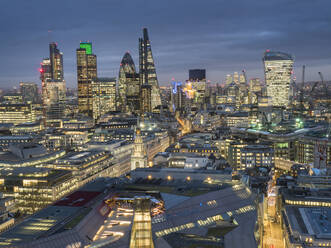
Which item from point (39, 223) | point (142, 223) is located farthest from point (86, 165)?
point (142, 223)

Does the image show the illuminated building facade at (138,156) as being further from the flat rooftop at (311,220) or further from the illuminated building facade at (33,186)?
the flat rooftop at (311,220)

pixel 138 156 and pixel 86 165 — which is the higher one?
pixel 86 165

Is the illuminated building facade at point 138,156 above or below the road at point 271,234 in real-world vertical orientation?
above

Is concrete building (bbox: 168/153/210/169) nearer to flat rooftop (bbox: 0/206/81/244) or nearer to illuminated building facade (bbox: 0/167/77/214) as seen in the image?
illuminated building facade (bbox: 0/167/77/214)

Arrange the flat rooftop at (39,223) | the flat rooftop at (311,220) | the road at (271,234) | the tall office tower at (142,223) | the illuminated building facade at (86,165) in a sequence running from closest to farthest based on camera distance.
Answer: the tall office tower at (142,223), the flat rooftop at (39,223), the flat rooftop at (311,220), the road at (271,234), the illuminated building facade at (86,165)

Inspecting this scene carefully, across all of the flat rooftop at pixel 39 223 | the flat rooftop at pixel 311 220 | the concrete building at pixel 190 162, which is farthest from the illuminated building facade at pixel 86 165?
the flat rooftop at pixel 311 220

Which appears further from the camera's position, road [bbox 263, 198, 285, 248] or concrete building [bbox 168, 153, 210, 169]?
concrete building [bbox 168, 153, 210, 169]

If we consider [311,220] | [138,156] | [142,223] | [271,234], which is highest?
[142,223]

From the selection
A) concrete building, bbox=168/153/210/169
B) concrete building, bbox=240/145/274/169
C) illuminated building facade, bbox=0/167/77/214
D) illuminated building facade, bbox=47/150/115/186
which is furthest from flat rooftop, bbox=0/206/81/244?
concrete building, bbox=240/145/274/169

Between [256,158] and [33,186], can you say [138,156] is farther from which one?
[33,186]

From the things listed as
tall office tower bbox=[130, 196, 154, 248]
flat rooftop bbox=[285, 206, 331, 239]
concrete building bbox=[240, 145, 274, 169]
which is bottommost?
flat rooftop bbox=[285, 206, 331, 239]

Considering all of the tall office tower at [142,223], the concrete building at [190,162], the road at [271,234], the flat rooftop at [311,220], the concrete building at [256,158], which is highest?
the tall office tower at [142,223]

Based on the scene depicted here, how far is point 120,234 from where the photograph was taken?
46812mm

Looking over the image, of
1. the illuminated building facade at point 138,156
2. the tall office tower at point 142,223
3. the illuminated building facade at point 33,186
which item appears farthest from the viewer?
the illuminated building facade at point 138,156
